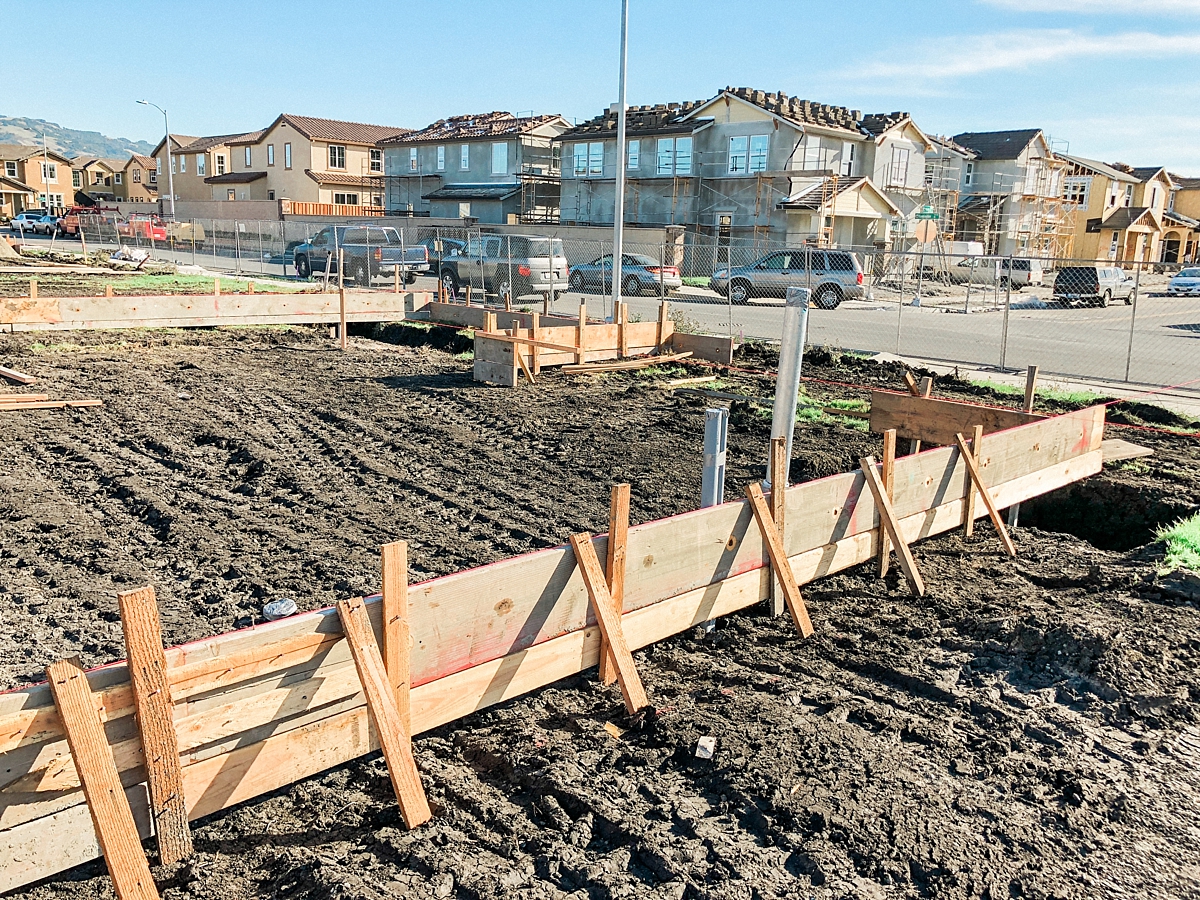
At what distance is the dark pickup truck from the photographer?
29.5 m

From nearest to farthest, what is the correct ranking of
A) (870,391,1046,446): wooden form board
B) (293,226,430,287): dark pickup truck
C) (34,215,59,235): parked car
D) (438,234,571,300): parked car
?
(870,391,1046,446): wooden form board, (438,234,571,300): parked car, (293,226,430,287): dark pickup truck, (34,215,59,235): parked car

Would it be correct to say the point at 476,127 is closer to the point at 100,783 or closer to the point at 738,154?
the point at 738,154

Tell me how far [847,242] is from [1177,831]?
4504 cm

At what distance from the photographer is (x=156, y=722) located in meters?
3.39

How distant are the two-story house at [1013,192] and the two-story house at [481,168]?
82.4ft

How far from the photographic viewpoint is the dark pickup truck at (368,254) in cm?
2947

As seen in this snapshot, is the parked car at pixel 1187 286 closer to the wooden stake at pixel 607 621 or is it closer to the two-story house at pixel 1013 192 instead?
the two-story house at pixel 1013 192

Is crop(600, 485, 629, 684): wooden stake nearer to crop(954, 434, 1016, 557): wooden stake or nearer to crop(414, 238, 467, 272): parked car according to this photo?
crop(954, 434, 1016, 557): wooden stake

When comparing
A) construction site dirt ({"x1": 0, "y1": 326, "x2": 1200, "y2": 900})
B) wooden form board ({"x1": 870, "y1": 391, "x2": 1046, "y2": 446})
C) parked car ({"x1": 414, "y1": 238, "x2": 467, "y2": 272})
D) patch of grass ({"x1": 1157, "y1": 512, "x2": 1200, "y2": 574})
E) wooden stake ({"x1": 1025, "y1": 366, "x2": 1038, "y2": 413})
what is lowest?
construction site dirt ({"x1": 0, "y1": 326, "x2": 1200, "y2": 900})

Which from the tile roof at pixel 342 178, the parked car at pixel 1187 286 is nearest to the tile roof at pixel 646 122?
the tile roof at pixel 342 178

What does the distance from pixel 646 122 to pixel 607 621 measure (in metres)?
49.9

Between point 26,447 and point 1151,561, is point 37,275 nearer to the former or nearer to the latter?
point 26,447

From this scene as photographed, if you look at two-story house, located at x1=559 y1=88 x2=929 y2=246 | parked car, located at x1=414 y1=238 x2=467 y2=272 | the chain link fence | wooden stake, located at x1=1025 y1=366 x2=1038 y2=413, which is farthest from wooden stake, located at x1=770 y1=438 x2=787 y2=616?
two-story house, located at x1=559 y1=88 x2=929 y2=246

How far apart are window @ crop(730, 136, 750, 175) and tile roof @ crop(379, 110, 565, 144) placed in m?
14.1
